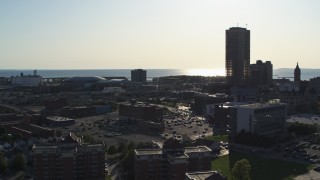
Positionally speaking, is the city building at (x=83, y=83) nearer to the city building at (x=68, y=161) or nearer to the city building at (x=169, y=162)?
the city building at (x=68, y=161)

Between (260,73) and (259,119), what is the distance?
5281 centimetres

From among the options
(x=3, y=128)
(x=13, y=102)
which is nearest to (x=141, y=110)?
(x=3, y=128)

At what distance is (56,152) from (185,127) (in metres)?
22.4

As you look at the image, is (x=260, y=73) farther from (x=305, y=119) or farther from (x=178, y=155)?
(x=178, y=155)

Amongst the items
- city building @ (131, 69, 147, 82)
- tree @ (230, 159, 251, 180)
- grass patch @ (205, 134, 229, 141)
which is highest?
city building @ (131, 69, 147, 82)

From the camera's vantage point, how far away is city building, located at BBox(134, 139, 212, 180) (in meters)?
21.9

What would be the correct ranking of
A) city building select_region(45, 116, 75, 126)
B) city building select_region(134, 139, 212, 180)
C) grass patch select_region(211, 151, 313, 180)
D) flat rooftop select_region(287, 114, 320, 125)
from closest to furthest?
1. city building select_region(134, 139, 212, 180)
2. grass patch select_region(211, 151, 313, 180)
3. flat rooftop select_region(287, 114, 320, 125)
4. city building select_region(45, 116, 75, 126)

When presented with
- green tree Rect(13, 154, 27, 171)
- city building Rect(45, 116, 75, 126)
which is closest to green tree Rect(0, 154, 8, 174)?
green tree Rect(13, 154, 27, 171)

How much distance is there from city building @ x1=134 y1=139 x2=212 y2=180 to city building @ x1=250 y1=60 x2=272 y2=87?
6406 centimetres

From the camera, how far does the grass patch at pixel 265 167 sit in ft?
81.6

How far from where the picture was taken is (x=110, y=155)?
29.3m

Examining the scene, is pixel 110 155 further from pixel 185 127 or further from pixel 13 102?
pixel 13 102

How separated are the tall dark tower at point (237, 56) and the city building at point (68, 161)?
210ft

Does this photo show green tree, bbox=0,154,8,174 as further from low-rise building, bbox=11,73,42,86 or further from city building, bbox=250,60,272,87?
low-rise building, bbox=11,73,42,86
